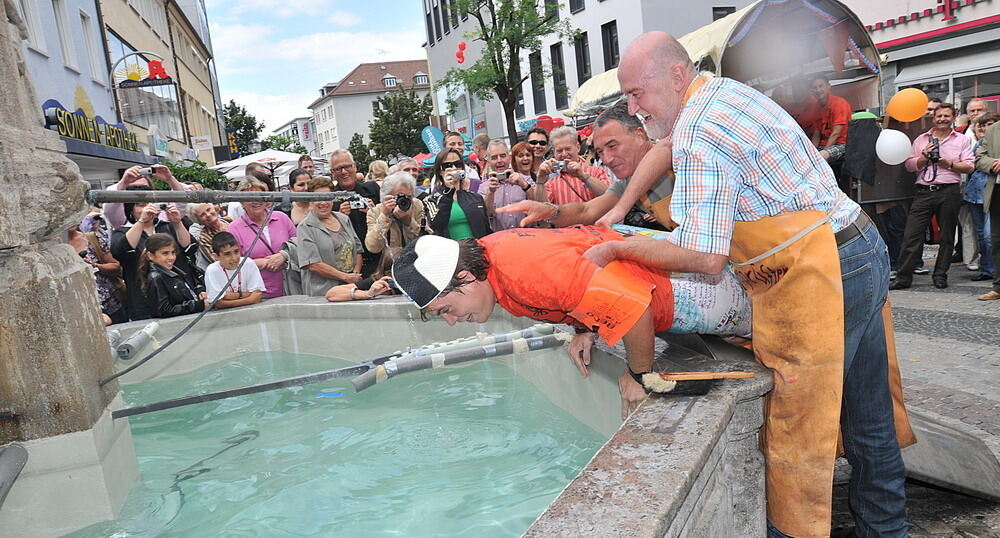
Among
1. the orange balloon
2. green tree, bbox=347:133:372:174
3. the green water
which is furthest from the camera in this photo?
green tree, bbox=347:133:372:174

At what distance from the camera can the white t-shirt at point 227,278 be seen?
5.21m

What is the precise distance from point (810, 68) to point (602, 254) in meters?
6.12

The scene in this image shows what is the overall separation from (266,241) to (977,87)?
40.4ft

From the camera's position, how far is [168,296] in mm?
5121

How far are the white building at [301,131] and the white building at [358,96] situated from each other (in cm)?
1600

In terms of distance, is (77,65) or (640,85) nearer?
(640,85)

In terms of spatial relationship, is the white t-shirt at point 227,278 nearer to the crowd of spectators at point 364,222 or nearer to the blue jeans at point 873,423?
the crowd of spectators at point 364,222

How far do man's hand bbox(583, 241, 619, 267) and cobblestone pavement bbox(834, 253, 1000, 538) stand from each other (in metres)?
1.46

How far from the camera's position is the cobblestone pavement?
271 cm

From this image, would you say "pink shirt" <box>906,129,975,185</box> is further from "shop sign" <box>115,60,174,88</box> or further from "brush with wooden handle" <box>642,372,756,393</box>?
"shop sign" <box>115,60,174,88</box>

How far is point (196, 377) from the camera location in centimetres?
489

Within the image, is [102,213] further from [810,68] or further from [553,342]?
[810,68]

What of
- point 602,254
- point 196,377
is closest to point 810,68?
point 602,254

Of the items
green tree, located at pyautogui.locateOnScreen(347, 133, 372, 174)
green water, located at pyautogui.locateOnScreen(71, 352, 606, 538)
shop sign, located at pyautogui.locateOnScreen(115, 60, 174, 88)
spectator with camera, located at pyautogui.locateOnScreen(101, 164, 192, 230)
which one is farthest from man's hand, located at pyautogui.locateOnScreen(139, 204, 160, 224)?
green tree, located at pyautogui.locateOnScreen(347, 133, 372, 174)
